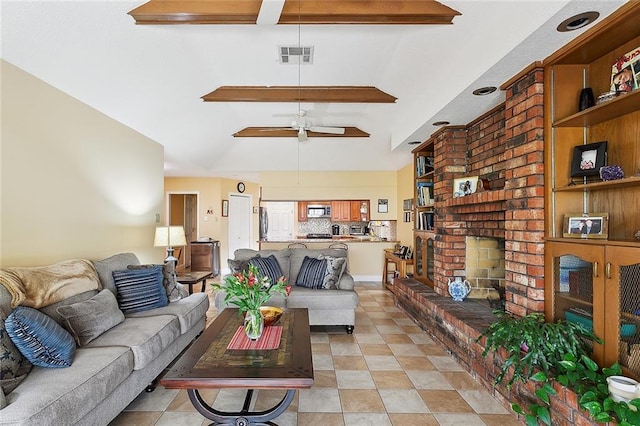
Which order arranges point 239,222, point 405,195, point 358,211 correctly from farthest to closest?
1. point 239,222
2. point 358,211
3. point 405,195

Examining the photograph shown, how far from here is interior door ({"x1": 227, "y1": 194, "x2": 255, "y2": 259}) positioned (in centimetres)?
852

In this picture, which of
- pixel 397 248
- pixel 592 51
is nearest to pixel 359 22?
pixel 592 51

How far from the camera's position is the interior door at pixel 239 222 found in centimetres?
852

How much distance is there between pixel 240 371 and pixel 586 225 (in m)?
2.32

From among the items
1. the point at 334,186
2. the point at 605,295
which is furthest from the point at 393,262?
the point at 605,295

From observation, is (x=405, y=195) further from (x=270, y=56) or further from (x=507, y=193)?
(x=270, y=56)

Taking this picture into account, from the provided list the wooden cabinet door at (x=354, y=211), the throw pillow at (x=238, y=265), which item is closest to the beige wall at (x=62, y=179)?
the throw pillow at (x=238, y=265)

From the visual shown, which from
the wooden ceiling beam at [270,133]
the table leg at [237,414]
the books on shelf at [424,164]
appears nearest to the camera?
the table leg at [237,414]

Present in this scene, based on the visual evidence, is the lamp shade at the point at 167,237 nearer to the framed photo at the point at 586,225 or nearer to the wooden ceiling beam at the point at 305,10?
the wooden ceiling beam at the point at 305,10

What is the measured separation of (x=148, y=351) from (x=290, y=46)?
290 centimetres

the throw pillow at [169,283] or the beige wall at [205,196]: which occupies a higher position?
the beige wall at [205,196]

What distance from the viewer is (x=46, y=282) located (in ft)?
7.34

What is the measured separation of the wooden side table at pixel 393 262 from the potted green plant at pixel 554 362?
3309mm

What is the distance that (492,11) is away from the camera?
2.19 meters
